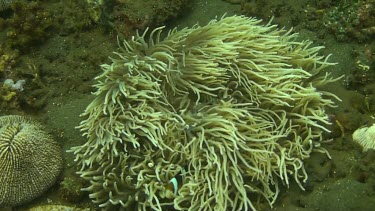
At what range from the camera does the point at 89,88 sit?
5.71 metres

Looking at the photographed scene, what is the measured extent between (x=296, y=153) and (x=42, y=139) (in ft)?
9.48

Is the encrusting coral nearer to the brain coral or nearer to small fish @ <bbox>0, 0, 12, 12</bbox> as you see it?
the brain coral

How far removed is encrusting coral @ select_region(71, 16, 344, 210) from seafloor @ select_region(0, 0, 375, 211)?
0.88 ft

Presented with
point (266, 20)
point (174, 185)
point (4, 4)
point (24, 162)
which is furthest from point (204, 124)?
point (4, 4)

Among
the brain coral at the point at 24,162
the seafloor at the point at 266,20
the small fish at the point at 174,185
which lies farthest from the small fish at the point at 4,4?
the small fish at the point at 174,185

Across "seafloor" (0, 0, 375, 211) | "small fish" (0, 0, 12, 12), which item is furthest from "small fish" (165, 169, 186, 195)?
"small fish" (0, 0, 12, 12)

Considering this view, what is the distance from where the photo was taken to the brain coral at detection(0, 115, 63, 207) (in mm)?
4613

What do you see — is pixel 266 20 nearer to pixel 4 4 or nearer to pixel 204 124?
pixel 204 124

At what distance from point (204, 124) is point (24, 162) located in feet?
6.79

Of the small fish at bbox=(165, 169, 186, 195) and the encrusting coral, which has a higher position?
the encrusting coral

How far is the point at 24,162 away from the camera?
466 cm

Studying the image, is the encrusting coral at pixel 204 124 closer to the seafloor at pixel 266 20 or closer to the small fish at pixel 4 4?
the seafloor at pixel 266 20

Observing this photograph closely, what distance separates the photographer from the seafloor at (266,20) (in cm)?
439

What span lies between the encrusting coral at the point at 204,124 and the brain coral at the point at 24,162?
0.45 meters
